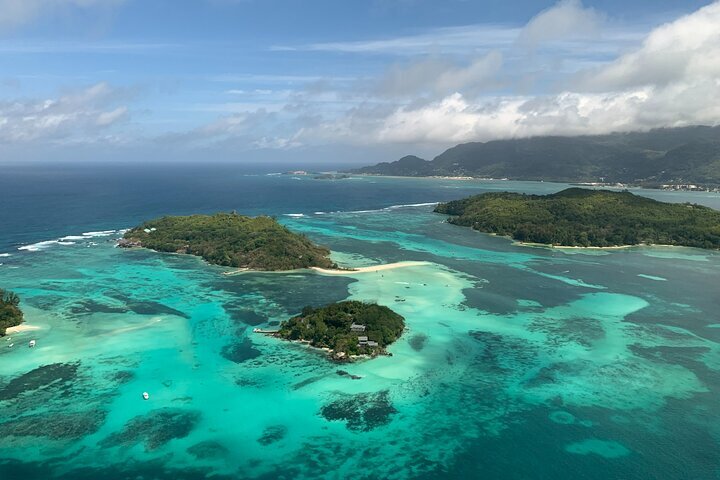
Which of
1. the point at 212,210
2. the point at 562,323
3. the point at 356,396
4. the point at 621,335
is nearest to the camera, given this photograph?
the point at 356,396

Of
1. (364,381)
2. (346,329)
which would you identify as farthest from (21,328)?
(364,381)

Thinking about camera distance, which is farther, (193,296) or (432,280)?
(432,280)

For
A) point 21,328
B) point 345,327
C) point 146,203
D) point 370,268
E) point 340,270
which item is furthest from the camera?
point 146,203

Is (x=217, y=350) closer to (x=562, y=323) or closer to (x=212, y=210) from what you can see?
(x=562, y=323)

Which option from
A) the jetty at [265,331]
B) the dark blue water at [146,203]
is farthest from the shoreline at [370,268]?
the dark blue water at [146,203]

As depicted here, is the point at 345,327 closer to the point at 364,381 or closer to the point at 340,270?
the point at 364,381

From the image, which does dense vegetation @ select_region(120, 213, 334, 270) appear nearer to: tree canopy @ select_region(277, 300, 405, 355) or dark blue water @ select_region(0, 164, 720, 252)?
dark blue water @ select_region(0, 164, 720, 252)

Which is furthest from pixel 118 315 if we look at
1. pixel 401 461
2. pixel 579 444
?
pixel 579 444
